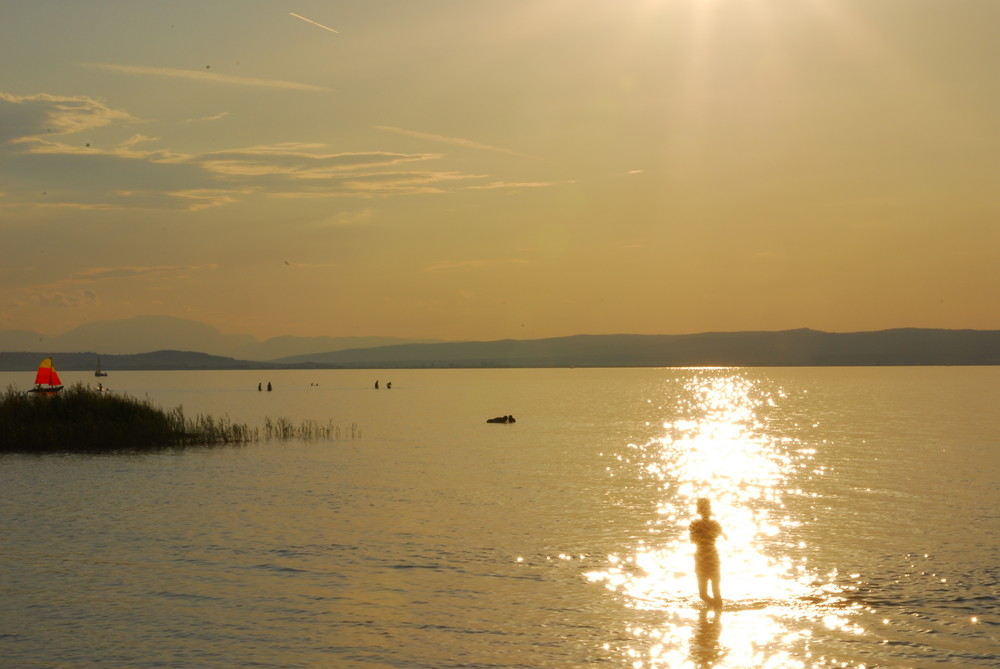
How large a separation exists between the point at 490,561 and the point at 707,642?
8.33 m

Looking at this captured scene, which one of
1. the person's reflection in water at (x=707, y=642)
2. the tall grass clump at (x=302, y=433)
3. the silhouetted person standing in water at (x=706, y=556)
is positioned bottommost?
the tall grass clump at (x=302, y=433)

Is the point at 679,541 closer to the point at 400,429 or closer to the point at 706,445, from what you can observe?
the point at 706,445

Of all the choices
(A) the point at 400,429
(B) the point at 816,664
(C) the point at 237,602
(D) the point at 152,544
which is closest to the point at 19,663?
(C) the point at 237,602

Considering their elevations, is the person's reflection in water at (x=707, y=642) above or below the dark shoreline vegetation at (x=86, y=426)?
below

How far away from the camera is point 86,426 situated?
177ft

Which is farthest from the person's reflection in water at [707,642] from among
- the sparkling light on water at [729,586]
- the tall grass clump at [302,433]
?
the tall grass clump at [302,433]

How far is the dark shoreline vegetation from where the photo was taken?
52.8 meters

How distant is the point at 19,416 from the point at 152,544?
32408mm

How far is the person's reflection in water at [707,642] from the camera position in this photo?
53.0ft

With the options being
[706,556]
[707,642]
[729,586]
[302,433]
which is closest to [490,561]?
[729,586]

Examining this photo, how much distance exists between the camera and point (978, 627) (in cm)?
1780

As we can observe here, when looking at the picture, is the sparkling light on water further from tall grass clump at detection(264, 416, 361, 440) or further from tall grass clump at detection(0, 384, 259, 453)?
tall grass clump at detection(0, 384, 259, 453)

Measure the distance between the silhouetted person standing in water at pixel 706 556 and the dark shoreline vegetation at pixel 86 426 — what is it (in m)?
43.6

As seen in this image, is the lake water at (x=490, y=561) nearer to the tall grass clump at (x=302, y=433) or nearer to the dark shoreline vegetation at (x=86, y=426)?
the dark shoreline vegetation at (x=86, y=426)
